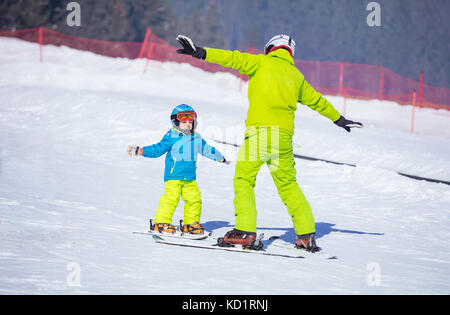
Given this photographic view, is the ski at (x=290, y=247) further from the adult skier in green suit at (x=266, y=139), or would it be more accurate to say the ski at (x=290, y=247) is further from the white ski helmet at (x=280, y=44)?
the white ski helmet at (x=280, y=44)

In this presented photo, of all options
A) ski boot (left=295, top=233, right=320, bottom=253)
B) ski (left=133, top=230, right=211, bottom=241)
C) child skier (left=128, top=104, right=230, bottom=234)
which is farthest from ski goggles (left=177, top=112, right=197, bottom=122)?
ski boot (left=295, top=233, right=320, bottom=253)

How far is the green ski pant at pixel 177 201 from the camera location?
5.96 metres

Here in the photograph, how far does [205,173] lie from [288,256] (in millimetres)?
4771

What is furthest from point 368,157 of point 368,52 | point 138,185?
point 368,52

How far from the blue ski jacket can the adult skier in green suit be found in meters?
0.59

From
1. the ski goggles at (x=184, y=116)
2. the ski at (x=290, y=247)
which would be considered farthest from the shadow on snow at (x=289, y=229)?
the ski goggles at (x=184, y=116)

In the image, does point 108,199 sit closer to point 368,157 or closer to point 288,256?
point 288,256

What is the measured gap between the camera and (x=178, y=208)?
24.7ft

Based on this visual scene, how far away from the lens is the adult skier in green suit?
549cm

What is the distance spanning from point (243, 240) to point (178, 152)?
110 centimetres

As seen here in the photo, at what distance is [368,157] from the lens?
39.1ft

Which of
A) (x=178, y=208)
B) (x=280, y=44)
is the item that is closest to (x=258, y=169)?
(x=280, y=44)

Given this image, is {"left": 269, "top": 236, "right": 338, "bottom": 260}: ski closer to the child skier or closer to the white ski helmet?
the child skier

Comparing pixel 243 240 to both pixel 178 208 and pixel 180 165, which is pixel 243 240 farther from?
pixel 178 208
